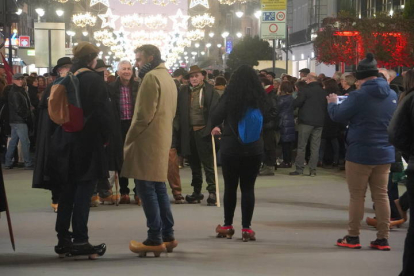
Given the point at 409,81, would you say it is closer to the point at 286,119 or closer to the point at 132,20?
the point at 286,119

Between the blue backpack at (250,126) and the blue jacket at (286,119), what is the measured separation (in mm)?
8885

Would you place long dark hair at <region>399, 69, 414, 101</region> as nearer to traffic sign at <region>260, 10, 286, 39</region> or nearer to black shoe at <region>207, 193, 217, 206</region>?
black shoe at <region>207, 193, 217, 206</region>

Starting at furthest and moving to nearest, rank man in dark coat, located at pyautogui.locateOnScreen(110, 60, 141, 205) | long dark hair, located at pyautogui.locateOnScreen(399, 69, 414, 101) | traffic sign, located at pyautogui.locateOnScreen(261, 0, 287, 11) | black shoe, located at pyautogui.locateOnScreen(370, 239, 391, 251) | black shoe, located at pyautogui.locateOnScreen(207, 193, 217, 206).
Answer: traffic sign, located at pyautogui.locateOnScreen(261, 0, 287, 11) → black shoe, located at pyautogui.locateOnScreen(207, 193, 217, 206) → man in dark coat, located at pyautogui.locateOnScreen(110, 60, 141, 205) → black shoe, located at pyautogui.locateOnScreen(370, 239, 391, 251) → long dark hair, located at pyautogui.locateOnScreen(399, 69, 414, 101)

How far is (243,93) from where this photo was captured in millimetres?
9953

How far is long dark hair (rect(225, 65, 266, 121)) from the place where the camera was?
994 cm

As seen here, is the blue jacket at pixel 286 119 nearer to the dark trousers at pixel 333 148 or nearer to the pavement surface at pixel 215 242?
the dark trousers at pixel 333 148

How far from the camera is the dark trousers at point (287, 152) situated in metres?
19.6

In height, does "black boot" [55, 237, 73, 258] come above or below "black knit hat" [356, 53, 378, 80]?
below

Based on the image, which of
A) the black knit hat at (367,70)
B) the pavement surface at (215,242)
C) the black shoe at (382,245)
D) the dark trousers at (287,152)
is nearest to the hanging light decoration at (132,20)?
the dark trousers at (287,152)

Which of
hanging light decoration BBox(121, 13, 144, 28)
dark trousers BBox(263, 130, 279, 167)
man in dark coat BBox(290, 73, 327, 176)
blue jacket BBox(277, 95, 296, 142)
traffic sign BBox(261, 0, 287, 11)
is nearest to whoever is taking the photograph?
man in dark coat BBox(290, 73, 327, 176)

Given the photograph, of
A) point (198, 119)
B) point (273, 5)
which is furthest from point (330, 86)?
point (198, 119)

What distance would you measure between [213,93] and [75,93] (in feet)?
16.8

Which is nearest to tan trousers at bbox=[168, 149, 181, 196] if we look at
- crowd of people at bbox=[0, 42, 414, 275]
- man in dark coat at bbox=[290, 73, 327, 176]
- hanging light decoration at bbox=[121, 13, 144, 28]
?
crowd of people at bbox=[0, 42, 414, 275]

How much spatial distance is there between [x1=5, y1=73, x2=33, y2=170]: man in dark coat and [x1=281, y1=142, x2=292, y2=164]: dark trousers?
559cm
